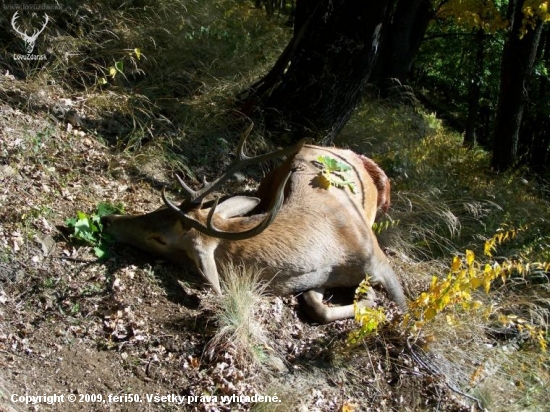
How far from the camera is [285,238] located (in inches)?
203

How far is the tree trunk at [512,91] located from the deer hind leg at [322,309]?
5.70 meters

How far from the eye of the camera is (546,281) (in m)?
6.36

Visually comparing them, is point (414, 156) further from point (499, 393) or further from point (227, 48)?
point (499, 393)

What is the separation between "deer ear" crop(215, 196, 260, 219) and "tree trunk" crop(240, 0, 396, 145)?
1975mm

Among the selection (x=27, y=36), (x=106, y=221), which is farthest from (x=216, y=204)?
(x=27, y=36)

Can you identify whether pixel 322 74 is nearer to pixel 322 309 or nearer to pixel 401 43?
pixel 322 309

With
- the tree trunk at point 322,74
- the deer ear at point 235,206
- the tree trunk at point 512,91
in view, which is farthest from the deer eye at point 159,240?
the tree trunk at point 512,91

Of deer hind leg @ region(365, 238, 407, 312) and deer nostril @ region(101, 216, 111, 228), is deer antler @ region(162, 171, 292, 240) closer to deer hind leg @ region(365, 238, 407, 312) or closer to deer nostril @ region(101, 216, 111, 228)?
deer nostril @ region(101, 216, 111, 228)

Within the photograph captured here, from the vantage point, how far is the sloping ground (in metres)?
4.10

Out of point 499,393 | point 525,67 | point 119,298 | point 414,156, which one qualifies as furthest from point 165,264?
point 525,67

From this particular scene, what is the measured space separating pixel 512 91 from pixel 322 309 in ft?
21.4

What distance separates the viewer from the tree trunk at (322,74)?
700 cm

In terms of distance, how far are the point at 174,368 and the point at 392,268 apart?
2.46m

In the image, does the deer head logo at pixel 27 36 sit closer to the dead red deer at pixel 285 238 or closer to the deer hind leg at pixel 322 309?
the dead red deer at pixel 285 238
